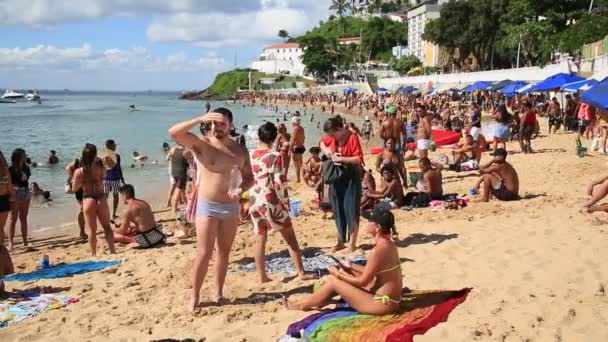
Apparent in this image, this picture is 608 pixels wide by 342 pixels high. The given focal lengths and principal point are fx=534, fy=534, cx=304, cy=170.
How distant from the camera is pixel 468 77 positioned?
4153 cm

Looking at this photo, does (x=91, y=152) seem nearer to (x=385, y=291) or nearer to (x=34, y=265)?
(x=34, y=265)

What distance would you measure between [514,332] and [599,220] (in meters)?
3.41

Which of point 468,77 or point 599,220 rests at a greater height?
point 468,77

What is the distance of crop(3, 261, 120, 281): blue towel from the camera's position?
19.3ft

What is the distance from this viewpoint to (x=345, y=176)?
225 inches

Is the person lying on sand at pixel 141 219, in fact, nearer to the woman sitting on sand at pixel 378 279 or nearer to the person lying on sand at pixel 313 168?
the woman sitting on sand at pixel 378 279

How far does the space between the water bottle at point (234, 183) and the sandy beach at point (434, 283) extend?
3.29 feet

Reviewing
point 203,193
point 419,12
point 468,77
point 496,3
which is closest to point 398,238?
point 203,193

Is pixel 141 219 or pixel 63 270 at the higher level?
pixel 141 219

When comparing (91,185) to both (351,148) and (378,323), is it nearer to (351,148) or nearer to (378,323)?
(351,148)

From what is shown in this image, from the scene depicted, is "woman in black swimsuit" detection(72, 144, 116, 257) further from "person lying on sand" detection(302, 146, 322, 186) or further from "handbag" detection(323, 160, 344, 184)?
"person lying on sand" detection(302, 146, 322, 186)

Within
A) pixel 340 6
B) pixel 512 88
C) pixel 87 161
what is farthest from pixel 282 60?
pixel 87 161

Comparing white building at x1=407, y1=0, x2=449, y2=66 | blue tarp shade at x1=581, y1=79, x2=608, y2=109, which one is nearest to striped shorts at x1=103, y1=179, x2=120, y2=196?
blue tarp shade at x1=581, y1=79, x2=608, y2=109

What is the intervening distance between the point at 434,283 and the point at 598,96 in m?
4.60
